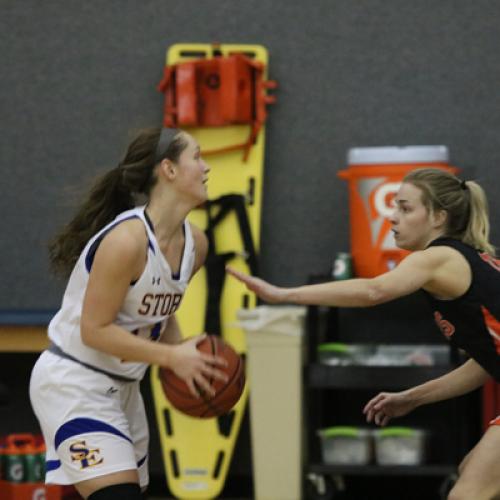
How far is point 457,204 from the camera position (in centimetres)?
327

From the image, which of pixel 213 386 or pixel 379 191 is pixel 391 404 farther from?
pixel 379 191

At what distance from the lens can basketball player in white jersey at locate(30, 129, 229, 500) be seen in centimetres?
301

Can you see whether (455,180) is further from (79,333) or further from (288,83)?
(288,83)

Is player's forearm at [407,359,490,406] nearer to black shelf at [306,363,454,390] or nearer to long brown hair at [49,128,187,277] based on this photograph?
long brown hair at [49,128,187,277]

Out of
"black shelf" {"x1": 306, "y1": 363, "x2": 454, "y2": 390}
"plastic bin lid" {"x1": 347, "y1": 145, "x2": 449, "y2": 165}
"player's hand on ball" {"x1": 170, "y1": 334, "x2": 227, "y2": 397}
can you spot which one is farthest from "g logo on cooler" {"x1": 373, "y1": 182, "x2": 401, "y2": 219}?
"player's hand on ball" {"x1": 170, "y1": 334, "x2": 227, "y2": 397}

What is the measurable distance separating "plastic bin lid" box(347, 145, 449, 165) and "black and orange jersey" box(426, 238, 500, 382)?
6.04 ft

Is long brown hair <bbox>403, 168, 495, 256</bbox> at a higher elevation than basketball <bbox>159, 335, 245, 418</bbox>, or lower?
higher

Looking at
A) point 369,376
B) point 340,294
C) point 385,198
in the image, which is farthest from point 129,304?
point 385,198

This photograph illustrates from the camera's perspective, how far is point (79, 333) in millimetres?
3145

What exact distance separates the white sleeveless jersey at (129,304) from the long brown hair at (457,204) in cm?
70

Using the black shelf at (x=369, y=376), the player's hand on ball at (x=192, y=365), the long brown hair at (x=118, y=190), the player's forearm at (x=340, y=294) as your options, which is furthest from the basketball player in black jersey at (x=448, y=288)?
the black shelf at (x=369, y=376)

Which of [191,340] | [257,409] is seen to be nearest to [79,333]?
[191,340]

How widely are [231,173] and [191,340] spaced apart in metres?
2.51

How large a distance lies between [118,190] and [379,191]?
1917 mm
